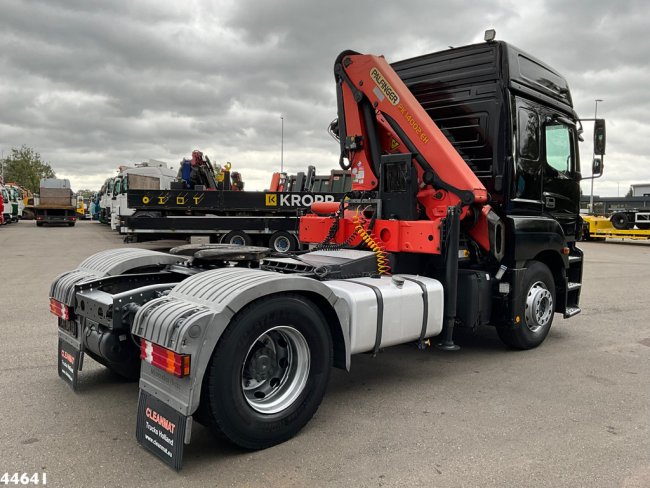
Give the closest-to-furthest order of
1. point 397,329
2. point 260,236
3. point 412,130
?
point 397,329 → point 412,130 → point 260,236

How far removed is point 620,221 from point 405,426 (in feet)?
74.5

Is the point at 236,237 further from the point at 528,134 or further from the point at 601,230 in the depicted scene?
the point at 601,230

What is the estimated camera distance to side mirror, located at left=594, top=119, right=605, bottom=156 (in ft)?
19.8

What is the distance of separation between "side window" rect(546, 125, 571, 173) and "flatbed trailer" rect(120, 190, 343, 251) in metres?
9.39

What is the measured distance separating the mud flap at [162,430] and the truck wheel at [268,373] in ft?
0.56

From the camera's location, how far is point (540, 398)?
4199mm

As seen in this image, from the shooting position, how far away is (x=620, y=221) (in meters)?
22.8

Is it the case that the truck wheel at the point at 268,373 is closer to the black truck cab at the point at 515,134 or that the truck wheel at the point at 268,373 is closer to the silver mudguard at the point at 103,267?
the silver mudguard at the point at 103,267

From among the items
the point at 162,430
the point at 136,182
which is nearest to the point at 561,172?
the point at 162,430

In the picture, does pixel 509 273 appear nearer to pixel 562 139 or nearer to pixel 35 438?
pixel 562 139

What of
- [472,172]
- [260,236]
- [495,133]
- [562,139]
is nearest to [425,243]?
[472,172]

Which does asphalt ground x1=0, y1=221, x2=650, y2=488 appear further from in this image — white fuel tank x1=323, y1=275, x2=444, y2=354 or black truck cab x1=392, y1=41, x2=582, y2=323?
black truck cab x1=392, y1=41, x2=582, y2=323

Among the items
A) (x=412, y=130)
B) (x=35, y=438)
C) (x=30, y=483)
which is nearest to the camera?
(x=30, y=483)

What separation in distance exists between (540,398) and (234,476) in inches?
98.7
